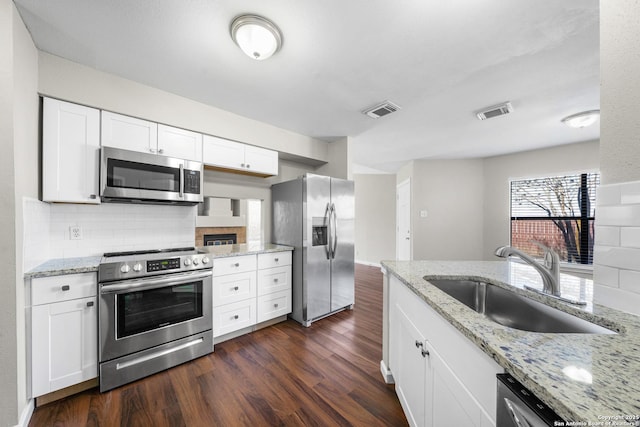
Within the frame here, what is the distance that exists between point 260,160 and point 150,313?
1886 millimetres

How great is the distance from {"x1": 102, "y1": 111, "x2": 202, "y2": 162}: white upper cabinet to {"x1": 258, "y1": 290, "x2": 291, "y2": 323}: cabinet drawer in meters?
1.68

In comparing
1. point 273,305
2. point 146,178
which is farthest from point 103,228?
point 273,305

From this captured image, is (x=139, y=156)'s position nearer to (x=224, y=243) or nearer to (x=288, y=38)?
(x=224, y=243)

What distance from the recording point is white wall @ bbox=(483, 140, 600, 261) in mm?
3807

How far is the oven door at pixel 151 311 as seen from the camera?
5.81 feet

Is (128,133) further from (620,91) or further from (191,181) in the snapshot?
(620,91)

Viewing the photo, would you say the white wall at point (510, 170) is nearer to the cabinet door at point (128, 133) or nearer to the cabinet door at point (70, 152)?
the cabinet door at point (128, 133)

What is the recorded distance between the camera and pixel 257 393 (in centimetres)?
175

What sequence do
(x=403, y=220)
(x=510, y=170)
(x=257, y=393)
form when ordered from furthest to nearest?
1. (x=403, y=220)
2. (x=510, y=170)
3. (x=257, y=393)

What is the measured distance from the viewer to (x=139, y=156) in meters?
2.10

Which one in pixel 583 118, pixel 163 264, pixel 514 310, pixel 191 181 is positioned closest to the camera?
pixel 514 310

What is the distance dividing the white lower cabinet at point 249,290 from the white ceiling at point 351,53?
66.1 inches

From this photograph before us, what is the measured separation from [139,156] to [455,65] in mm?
2719

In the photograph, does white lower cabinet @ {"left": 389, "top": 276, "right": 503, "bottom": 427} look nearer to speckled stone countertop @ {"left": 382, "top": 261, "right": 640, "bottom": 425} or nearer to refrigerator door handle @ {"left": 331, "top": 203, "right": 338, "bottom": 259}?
speckled stone countertop @ {"left": 382, "top": 261, "right": 640, "bottom": 425}
